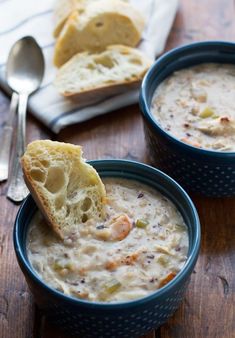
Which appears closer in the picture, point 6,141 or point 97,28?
point 6,141

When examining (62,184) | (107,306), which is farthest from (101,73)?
(107,306)

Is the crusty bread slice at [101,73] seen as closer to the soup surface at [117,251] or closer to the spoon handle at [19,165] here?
the spoon handle at [19,165]

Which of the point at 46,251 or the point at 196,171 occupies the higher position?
the point at 46,251

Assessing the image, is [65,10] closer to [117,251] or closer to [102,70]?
[102,70]

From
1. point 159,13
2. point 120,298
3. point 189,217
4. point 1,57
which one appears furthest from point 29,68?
point 120,298

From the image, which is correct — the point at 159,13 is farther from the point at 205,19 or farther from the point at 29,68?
the point at 29,68

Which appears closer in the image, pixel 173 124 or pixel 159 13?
pixel 173 124

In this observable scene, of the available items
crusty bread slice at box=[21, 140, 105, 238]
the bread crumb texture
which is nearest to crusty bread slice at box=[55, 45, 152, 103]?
the bread crumb texture

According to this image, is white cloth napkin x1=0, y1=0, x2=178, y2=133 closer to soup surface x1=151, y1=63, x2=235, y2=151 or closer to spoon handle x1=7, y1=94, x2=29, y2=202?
spoon handle x1=7, y1=94, x2=29, y2=202
